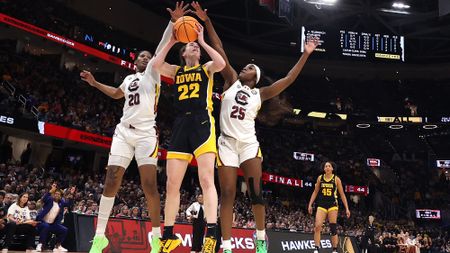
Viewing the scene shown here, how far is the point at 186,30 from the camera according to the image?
535cm

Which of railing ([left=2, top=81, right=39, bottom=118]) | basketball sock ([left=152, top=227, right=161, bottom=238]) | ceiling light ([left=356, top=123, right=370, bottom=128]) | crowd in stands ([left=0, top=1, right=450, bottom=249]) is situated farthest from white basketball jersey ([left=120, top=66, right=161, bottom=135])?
ceiling light ([left=356, top=123, right=370, bottom=128])

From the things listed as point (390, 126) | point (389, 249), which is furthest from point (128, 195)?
point (390, 126)

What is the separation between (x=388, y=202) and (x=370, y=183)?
7.04ft

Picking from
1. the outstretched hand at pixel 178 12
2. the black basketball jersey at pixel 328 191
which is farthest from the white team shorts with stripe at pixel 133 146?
the black basketball jersey at pixel 328 191

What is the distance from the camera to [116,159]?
5.77 m

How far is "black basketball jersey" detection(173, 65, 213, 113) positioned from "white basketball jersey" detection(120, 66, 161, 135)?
0.62 meters

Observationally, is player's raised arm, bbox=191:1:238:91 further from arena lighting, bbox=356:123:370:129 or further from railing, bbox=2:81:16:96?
arena lighting, bbox=356:123:370:129

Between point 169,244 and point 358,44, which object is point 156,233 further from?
point 358,44

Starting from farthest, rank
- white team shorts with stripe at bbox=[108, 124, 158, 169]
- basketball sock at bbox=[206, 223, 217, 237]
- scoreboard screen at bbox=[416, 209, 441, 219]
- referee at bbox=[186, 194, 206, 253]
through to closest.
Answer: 1. scoreboard screen at bbox=[416, 209, 441, 219]
2. referee at bbox=[186, 194, 206, 253]
3. white team shorts with stripe at bbox=[108, 124, 158, 169]
4. basketball sock at bbox=[206, 223, 217, 237]

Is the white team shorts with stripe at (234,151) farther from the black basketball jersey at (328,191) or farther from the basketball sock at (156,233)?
the black basketball jersey at (328,191)

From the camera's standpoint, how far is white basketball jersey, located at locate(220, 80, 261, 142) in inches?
229

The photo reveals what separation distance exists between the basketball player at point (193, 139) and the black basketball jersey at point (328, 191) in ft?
19.6

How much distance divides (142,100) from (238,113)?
127 cm

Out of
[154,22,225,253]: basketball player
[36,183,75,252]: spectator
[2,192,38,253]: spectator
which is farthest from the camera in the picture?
[36,183,75,252]: spectator
